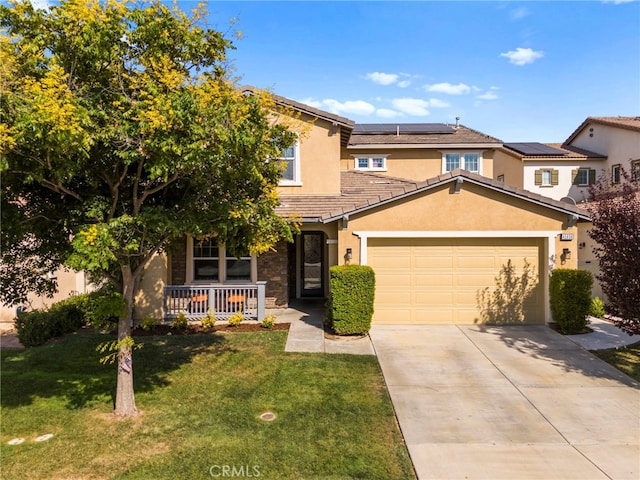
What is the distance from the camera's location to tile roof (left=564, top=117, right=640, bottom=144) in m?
25.6

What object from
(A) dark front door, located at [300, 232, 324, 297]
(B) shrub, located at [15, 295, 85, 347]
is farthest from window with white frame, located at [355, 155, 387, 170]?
(B) shrub, located at [15, 295, 85, 347]

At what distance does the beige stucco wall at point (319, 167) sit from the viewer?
540 inches

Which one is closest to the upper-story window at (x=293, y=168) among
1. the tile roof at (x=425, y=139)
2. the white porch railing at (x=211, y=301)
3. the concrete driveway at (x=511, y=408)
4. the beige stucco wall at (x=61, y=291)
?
the white porch railing at (x=211, y=301)

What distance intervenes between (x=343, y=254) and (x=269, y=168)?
5287 mm

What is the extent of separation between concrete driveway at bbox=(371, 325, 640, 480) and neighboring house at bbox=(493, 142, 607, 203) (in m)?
20.4

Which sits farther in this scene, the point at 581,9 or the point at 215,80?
the point at 581,9

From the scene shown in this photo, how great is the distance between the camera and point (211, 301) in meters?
11.9

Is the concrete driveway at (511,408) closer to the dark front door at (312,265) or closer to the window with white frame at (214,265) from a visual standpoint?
the window with white frame at (214,265)

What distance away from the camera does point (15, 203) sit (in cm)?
575

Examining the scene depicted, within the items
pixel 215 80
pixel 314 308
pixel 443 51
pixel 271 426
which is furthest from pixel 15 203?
pixel 443 51

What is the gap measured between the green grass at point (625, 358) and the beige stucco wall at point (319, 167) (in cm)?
864

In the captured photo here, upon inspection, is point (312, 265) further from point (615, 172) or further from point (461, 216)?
point (615, 172)

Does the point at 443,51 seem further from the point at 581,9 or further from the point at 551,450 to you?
the point at 551,450

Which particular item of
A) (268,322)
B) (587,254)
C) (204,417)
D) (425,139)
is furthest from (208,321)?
(587,254)
